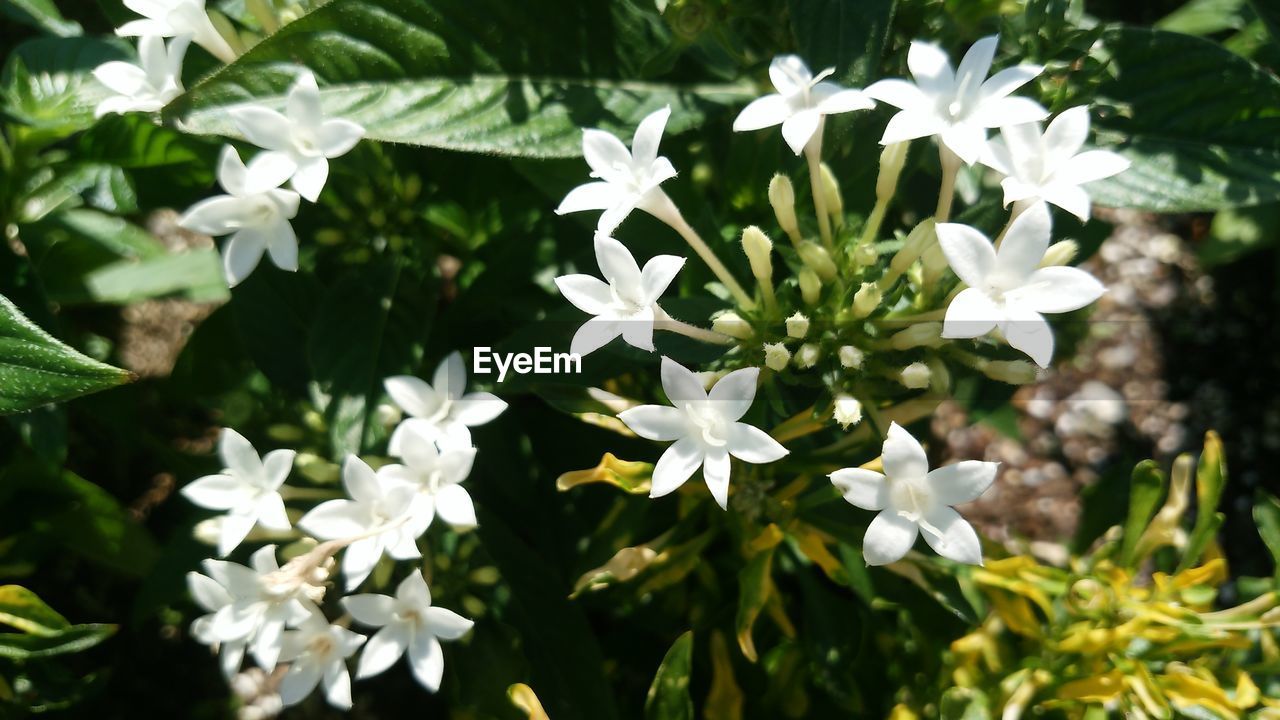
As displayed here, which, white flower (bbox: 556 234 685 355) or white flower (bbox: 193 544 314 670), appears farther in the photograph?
white flower (bbox: 193 544 314 670)

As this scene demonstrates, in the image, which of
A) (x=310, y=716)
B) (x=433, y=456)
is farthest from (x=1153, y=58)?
(x=310, y=716)

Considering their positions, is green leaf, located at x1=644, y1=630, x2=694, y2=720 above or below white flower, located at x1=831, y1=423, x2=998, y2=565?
below

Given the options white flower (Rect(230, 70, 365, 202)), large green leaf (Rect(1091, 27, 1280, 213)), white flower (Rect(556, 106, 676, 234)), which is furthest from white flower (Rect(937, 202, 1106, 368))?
white flower (Rect(230, 70, 365, 202))

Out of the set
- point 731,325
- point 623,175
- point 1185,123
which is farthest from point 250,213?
point 1185,123

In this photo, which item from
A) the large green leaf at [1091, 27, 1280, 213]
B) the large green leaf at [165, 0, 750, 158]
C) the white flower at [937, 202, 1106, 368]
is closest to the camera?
the white flower at [937, 202, 1106, 368]

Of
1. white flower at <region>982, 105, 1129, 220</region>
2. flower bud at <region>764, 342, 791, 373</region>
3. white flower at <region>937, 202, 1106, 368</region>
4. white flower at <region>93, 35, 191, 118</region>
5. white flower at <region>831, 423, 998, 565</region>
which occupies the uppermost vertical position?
white flower at <region>93, 35, 191, 118</region>

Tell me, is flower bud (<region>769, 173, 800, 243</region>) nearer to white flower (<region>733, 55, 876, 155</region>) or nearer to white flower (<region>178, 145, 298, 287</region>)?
white flower (<region>733, 55, 876, 155</region>)
